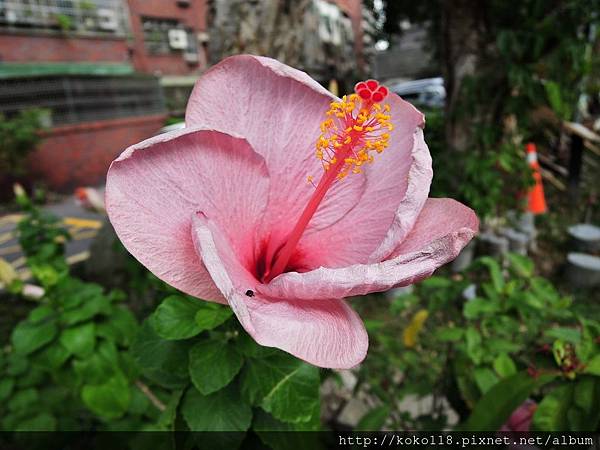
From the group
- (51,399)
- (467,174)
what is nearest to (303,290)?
(51,399)

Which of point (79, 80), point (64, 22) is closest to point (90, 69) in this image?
point (64, 22)

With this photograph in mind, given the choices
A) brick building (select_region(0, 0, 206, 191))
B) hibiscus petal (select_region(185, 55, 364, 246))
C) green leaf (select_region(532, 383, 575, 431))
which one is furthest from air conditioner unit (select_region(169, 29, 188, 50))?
green leaf (select_region(532, 383, 575, 431))

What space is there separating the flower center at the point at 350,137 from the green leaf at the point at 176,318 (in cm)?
17

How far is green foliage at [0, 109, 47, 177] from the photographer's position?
7.42 meters

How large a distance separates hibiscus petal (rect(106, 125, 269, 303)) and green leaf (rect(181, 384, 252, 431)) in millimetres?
263

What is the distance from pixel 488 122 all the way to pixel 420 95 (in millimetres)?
5973

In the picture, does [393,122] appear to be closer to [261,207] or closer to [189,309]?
[261,207]

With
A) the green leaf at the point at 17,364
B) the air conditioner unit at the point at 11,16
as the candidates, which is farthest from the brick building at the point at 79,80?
the green leaf at the point at 17,364

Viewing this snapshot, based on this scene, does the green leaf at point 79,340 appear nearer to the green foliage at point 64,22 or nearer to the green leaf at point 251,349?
the green leaf at point 251,349

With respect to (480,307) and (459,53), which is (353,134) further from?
(459,53)

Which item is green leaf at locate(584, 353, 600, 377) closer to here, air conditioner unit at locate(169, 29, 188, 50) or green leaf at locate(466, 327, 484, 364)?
green leaf at locate(466, 327, 484, 364)

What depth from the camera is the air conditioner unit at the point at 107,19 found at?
10953 mm

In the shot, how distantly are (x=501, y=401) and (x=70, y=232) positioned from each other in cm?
527

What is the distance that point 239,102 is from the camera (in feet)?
2.21
